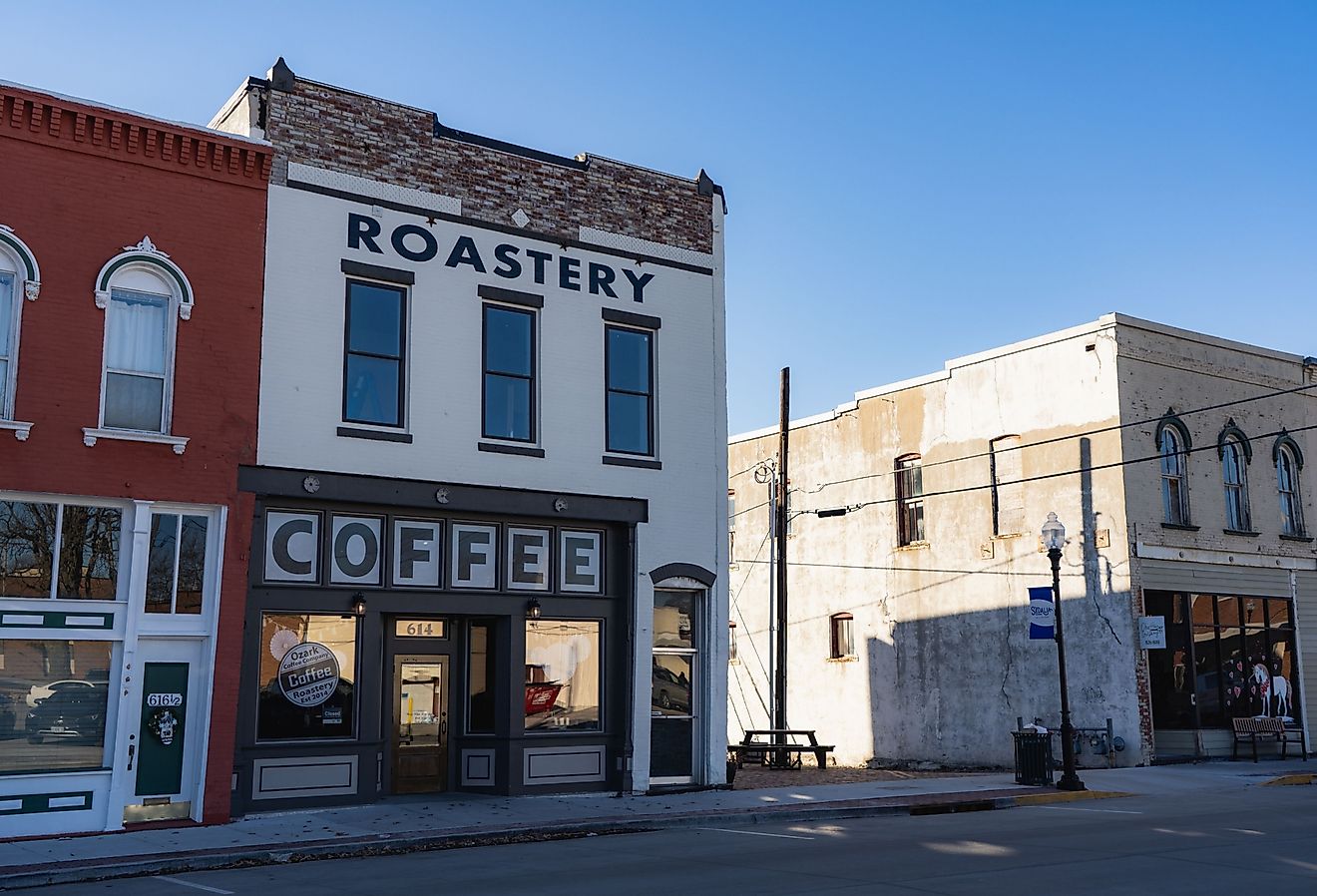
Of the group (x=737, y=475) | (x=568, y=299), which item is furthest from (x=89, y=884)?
(x=737, y=475)

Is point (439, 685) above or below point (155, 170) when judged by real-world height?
below

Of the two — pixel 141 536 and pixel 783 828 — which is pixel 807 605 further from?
pixel 141 536

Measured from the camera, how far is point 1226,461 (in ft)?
94.3

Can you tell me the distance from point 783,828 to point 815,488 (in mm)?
18984

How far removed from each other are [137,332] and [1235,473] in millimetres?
23461

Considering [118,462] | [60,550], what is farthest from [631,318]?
[60,550]

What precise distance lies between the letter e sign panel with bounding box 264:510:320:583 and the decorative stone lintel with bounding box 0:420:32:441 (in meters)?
3.15

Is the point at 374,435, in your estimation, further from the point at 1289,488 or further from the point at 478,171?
the point at 1289,488

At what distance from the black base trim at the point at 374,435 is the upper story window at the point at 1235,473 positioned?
19164mm

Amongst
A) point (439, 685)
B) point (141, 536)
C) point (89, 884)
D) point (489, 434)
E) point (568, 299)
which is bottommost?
point (89, 884)

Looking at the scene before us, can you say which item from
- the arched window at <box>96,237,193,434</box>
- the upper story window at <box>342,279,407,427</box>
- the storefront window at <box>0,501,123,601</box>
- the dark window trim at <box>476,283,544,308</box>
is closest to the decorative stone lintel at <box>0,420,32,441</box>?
the storefront window at <box>0,501,123,601</box>

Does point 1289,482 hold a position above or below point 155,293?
below

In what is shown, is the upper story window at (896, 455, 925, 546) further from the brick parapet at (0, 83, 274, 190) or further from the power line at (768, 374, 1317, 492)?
the brick parapet at (0, 83, 274, 190)

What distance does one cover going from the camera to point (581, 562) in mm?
19891
